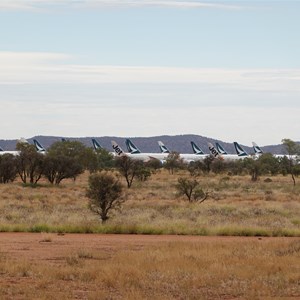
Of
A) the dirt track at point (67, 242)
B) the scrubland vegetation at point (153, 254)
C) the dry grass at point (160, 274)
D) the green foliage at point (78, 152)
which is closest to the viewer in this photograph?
the dry grass at point (160, 274)

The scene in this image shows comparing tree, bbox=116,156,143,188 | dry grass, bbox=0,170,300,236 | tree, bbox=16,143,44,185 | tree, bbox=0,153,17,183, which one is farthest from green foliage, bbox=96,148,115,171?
dry grass, bbox=0,170,300,236

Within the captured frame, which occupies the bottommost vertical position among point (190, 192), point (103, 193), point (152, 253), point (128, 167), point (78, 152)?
point (152, 253)

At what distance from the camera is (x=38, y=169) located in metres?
72.8

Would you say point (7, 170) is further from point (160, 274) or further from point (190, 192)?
point (160, 274)

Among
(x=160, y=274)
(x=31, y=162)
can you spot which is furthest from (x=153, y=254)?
(x=31, y=162)

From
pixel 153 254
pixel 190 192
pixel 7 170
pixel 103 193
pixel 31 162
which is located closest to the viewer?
pixel 153 254

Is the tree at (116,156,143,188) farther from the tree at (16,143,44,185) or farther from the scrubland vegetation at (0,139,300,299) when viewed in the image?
the scrubland vegetation at (0,139,300,299)

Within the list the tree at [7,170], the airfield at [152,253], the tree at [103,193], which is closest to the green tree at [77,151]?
the tree at [7,170]

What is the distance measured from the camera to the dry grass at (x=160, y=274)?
1597 centimetres

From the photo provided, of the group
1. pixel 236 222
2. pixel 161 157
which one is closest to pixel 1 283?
pixel 236 222

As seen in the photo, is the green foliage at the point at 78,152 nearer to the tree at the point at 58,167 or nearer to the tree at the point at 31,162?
the tree at the point at 31,162

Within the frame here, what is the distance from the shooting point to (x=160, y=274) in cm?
1834

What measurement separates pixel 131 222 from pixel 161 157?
439 feet

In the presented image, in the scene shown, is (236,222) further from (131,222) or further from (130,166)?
(130,166)
